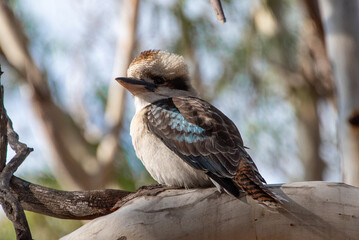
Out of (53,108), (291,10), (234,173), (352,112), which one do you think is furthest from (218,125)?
(291,10)

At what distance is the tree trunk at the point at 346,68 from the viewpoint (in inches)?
159

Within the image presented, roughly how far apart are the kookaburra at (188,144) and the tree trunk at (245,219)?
0.25ft

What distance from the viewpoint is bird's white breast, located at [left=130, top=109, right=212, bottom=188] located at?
289cm

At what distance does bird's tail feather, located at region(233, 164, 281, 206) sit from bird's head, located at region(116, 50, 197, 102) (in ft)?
3.07

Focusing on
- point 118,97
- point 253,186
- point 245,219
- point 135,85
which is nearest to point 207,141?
point 253,186

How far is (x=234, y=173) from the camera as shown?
8.92ft

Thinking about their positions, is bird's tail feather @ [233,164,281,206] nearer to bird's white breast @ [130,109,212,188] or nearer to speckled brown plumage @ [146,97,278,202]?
speckled brown plumage @ [146,97,278,202]

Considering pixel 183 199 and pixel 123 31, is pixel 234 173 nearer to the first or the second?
pixel 183 199

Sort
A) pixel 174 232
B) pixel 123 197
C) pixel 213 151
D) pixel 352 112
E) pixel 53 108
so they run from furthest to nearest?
pixel 53 108, pixel 352 112, pixel 213 151, pixel 123 197, pixel 174 232

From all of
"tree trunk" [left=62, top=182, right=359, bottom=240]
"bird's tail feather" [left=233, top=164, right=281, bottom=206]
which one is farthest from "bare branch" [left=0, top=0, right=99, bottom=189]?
"tree trunk" [left=62, top=182, right=359, bottom=240]

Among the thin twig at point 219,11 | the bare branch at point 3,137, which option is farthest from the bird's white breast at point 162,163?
the thin twig at point 219,11

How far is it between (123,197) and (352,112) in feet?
6.65

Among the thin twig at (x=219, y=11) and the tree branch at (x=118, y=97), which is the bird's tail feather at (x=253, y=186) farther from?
the tree branch at (x=118, y=97)

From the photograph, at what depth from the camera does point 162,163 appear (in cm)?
299
